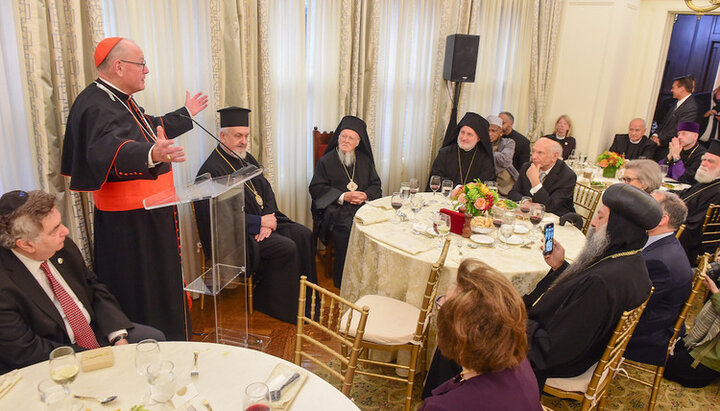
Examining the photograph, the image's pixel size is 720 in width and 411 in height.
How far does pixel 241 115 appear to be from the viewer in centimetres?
367

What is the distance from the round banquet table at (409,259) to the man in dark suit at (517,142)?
2.44 meters

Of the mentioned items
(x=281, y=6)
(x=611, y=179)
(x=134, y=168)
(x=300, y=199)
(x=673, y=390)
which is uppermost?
(x=281, y=6)

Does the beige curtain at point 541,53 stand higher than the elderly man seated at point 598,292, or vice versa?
the beige curtain at point 541,53

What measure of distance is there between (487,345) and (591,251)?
1.11m

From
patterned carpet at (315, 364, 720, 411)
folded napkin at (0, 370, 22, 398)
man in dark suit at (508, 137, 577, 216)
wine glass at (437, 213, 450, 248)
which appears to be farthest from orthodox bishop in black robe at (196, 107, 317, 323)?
man in dark suit at (508, 137, 577, 216)

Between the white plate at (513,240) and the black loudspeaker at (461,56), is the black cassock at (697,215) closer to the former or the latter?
the white plate at (513,240)

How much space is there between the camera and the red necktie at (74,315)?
2080 millimetres

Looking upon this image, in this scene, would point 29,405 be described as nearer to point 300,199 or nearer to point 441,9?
point 300,199

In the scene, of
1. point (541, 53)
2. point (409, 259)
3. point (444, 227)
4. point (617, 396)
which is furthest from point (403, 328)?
point (541, 53)

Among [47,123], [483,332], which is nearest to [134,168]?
[47,123]

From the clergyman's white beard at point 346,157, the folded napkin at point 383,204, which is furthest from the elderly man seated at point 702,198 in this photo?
the clergyman's white beard at point 346,157

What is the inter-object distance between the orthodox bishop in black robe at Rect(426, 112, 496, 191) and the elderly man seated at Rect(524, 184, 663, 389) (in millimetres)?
2648

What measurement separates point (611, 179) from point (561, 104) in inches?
80.8

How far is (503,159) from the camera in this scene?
5.42 metres
